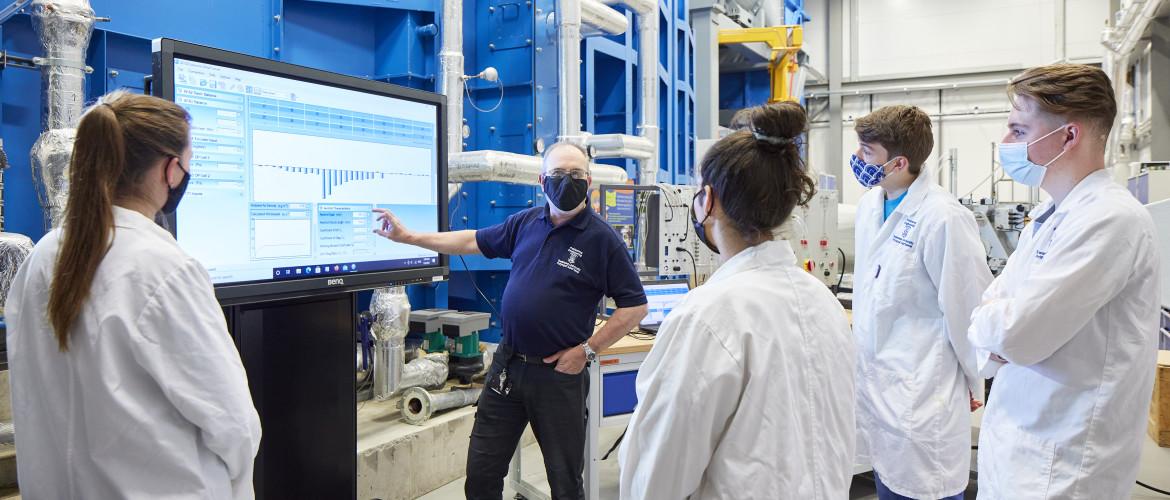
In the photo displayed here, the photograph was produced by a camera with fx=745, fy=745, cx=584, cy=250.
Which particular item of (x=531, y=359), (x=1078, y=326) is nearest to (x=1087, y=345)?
(x=1078, y=326)

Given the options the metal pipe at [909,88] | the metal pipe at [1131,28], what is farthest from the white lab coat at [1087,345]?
the metal pipe at [909,88]

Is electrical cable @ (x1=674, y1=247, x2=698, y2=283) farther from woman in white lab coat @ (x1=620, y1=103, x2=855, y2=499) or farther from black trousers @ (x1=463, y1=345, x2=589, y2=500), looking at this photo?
woman in white lab coat @ (x1=620, y1=103, x2=855, y2=499)

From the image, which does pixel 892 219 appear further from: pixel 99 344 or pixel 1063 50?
pixel 1063 50

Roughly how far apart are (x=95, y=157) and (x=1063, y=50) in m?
12.2

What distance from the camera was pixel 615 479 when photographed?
12.9ft

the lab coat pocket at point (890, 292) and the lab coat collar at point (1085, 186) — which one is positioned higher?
the lab coat collar at point (1085, 186)

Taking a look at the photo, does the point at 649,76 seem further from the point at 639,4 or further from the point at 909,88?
the point at 909,88

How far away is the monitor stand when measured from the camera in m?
2.21

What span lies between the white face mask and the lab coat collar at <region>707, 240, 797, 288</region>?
0.81 metres

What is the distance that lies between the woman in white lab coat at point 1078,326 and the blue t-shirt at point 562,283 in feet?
3.92

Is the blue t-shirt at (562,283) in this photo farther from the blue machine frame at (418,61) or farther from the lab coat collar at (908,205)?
the blue machine frame at (418,61)

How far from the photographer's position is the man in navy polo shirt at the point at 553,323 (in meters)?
2.48

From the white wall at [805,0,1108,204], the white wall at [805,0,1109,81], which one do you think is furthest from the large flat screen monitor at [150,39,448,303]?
the white wall at [805,0,1109,81]

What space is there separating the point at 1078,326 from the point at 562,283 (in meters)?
1.46
